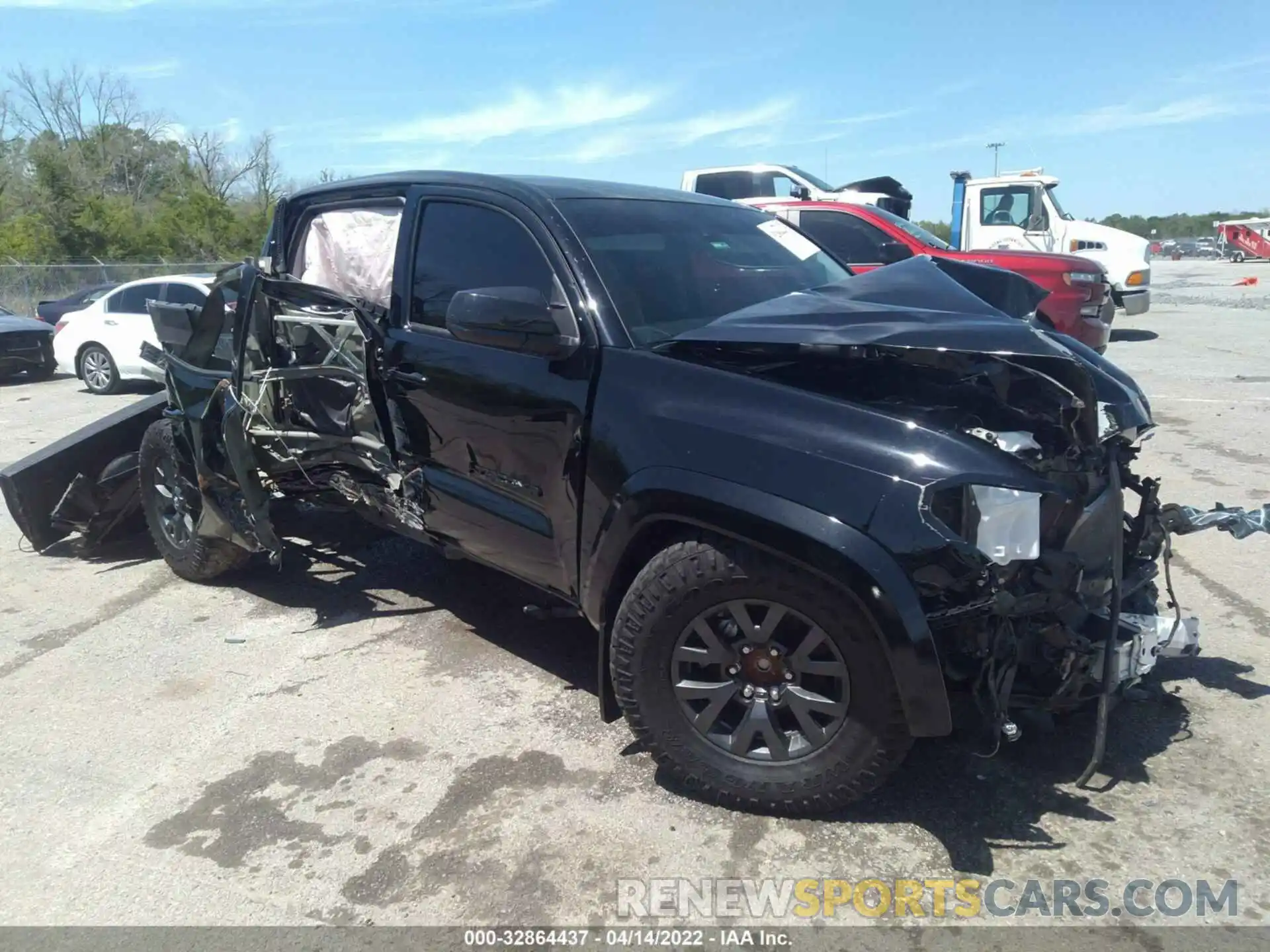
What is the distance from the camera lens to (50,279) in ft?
81.0

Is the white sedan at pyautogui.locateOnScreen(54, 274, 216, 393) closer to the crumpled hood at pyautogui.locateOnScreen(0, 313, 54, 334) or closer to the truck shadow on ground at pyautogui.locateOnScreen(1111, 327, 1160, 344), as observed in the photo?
the crumpled hood at pyautogui.locateOnScreen(0, 313, 54, 334)

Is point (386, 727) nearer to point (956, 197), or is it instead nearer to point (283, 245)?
point (283, 245)

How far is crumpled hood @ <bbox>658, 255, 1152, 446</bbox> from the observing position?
104 inches

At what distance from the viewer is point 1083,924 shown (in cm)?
248

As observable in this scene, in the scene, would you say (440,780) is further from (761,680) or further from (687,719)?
(761,680)

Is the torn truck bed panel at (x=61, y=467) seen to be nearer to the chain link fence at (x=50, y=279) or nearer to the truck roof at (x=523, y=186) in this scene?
the truck roof at (x=523, y=186)

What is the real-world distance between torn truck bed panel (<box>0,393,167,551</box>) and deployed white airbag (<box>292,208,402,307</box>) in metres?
1.44

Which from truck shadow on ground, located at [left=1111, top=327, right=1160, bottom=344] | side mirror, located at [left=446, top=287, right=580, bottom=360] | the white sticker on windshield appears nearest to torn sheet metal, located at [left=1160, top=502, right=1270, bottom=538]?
the white sticker on windshield

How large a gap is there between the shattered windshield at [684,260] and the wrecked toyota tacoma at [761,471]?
0.6 inches

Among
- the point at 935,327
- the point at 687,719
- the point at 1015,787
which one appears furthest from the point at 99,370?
the point at 1015,787

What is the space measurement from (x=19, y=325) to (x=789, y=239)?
48.2 feet

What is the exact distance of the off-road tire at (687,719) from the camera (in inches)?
104

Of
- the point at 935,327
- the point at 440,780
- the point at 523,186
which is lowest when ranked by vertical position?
the point at 440,780

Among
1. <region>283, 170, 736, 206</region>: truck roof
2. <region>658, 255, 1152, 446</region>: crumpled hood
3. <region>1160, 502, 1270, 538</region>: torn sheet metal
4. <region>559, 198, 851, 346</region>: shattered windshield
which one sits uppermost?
<region>283, 170, 736, 206</region>: truck roof
